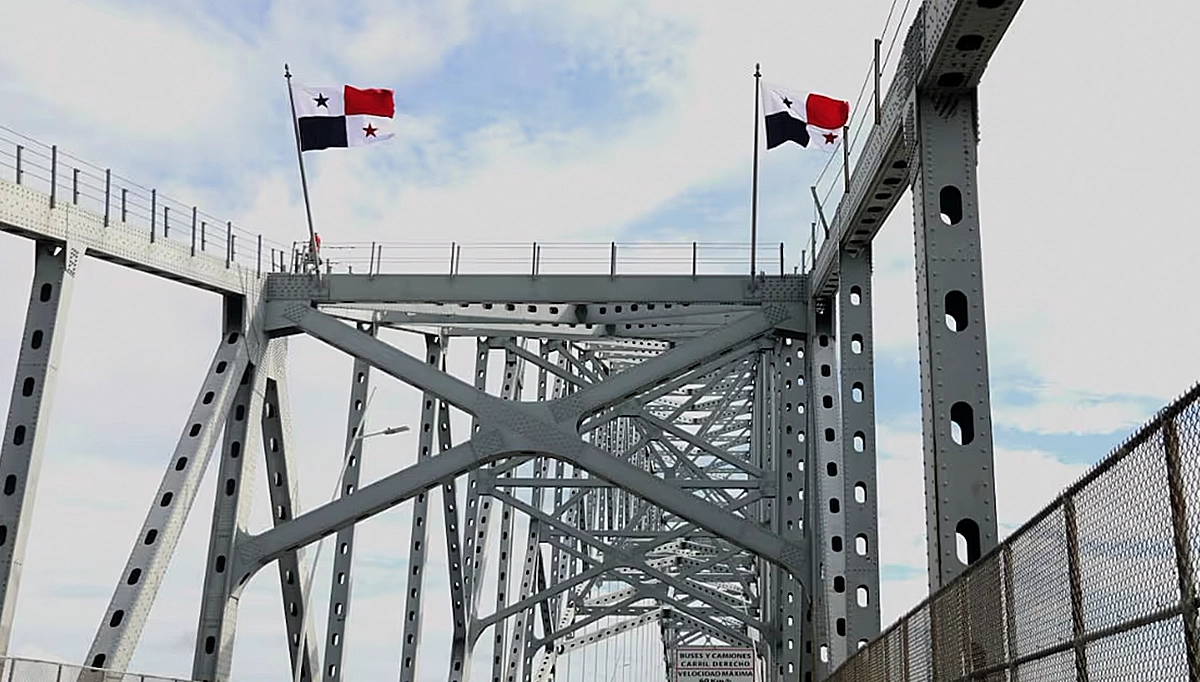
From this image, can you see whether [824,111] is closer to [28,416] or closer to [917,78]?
[917,78]

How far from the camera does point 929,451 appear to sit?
1403 centimetres

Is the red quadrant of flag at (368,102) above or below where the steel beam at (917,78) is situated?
above

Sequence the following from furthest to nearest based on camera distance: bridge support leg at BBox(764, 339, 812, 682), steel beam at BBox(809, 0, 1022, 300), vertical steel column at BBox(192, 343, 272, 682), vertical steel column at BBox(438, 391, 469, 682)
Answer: vertical steel column at BBox(438, 391, 469, 682)
bridge support leg at BBox(764, 339, 812, 682)
vertical steel column at BBox(192, 343, 272, 682)
steel beam at BBox(809, 0, 1022, 300)

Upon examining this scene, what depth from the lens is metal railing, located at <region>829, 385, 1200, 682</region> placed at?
528 centimetres

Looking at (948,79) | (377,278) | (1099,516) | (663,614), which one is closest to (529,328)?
(377,278)

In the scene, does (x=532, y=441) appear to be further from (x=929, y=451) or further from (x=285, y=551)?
(x=929, y=451)

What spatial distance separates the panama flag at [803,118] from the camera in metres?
22.5

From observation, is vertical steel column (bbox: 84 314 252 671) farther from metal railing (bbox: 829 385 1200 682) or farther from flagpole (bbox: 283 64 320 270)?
metal railing (bbox: 829 385 1200 682)

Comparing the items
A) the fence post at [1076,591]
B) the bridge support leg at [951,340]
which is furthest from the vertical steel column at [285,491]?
the fence post at [1076,591]

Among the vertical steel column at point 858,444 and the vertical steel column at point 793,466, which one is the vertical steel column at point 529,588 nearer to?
the vertical steel column at point 793,466

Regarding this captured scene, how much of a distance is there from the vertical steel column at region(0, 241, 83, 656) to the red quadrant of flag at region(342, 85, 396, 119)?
6.78 m

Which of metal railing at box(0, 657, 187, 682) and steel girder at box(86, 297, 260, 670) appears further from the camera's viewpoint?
steel girder at box(86, 297, 260, 670)

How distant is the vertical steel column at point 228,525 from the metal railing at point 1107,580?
715 inches

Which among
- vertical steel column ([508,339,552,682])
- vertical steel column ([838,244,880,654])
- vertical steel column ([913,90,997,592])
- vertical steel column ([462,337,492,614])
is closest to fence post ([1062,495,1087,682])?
vertical steel column ([913,90,997,592])
